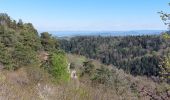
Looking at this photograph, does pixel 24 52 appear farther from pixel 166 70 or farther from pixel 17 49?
pixel 166 70

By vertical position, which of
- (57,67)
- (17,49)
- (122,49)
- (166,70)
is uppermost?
(166,70)

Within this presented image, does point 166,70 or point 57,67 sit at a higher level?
point 166,70

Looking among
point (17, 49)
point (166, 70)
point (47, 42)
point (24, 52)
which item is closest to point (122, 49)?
point (47, 42)

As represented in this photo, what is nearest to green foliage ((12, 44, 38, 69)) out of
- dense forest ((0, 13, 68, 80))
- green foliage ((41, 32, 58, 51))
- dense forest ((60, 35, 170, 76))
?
dense forest ((0, 13, 68, 80))

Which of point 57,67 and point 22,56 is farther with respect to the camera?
point 57,67

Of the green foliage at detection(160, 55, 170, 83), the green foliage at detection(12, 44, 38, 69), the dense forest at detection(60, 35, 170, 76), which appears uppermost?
the green foliage at detection(160, 55, 170, 83)

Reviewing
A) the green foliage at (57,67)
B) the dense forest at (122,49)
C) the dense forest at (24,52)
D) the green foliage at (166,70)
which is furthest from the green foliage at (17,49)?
the dense forest at (122,49)

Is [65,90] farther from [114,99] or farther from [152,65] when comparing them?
[152,65]

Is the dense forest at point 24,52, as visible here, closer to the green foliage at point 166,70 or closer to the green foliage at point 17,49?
the green foliage at point 17,49

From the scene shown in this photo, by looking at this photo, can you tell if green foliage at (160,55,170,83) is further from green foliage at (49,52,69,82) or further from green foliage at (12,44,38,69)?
green foliage at (49,52,69,82)
